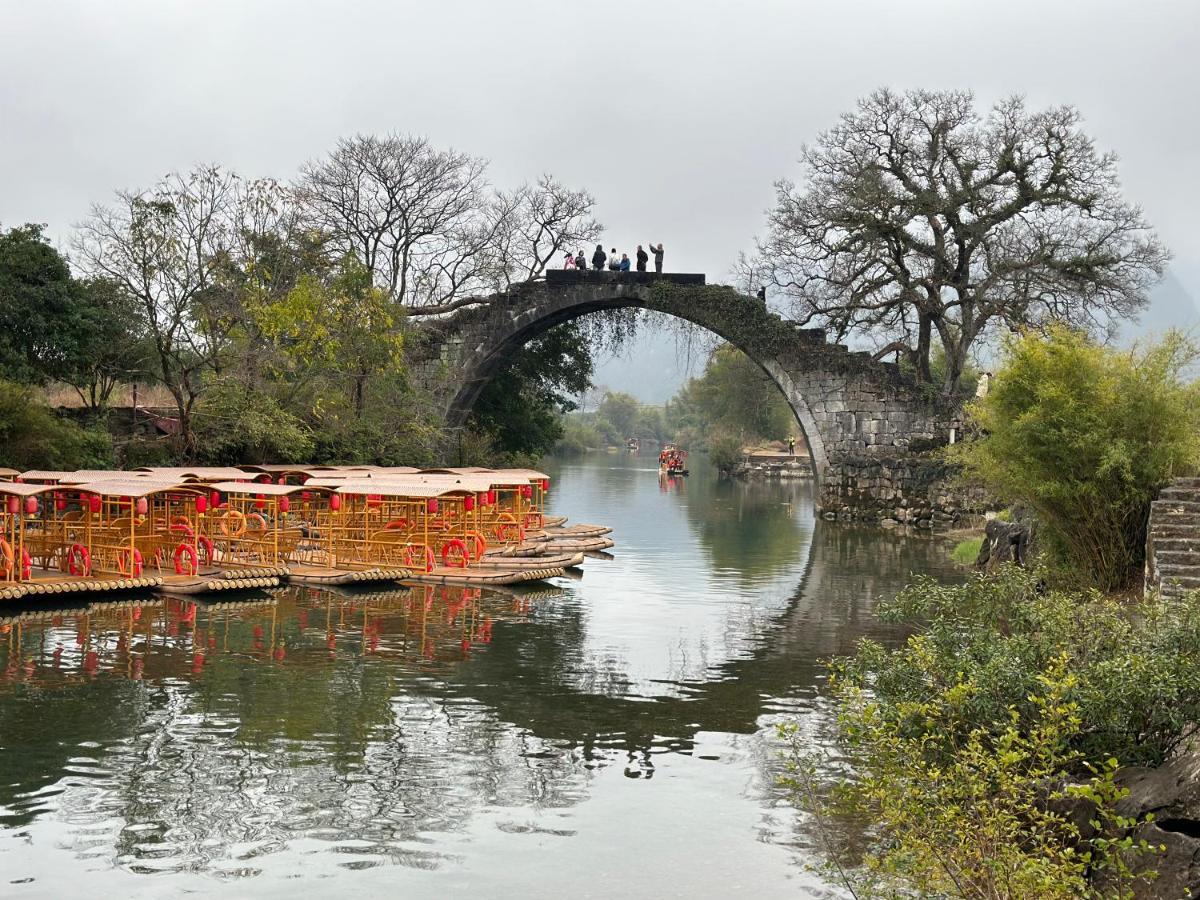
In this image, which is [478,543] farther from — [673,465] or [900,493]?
[673,465]

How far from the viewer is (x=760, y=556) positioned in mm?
28641

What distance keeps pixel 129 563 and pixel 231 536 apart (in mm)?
2688

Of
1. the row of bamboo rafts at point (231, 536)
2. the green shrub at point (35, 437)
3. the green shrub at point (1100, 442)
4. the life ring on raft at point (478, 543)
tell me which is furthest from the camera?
the green shrub at point (35, 437)

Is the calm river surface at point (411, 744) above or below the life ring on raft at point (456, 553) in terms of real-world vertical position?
below

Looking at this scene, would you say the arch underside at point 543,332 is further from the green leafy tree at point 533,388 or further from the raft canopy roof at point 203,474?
the raft canopy roof at point 203,474

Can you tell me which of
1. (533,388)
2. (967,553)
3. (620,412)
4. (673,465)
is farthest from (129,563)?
(620,412)

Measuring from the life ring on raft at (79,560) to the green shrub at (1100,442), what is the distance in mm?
13653

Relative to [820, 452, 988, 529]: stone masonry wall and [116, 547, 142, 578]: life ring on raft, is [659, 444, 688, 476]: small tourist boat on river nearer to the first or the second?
[820, 452, 988, 529]: stone masonry wall

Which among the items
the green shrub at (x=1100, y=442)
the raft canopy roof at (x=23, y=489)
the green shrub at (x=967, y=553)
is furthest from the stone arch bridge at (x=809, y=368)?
the raft canopy roof at (x=23, y=489)

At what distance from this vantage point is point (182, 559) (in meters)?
20.6

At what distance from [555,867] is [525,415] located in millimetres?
38401

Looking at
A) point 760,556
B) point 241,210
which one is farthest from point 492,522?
point 241,210

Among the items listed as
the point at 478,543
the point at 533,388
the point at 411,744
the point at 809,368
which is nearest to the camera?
the point at 411,744

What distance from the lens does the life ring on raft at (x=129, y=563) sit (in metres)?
19.1
